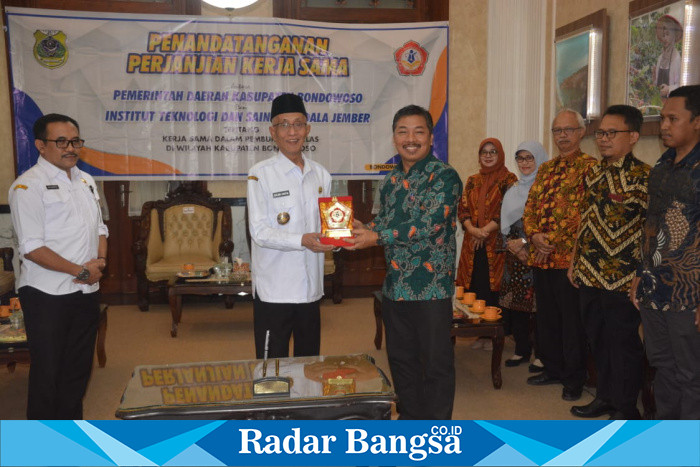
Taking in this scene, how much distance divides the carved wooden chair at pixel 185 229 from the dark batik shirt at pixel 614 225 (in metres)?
3.63

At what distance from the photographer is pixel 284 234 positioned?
2.50m

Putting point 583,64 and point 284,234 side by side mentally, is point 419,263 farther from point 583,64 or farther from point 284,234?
point 583,64

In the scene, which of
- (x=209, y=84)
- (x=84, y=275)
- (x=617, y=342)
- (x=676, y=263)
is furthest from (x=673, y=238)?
(x=209, y=84)

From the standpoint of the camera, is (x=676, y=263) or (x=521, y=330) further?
(x=521, y=330)

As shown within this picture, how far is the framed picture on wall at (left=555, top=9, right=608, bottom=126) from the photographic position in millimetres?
4250

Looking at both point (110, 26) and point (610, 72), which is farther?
point (110, 26)

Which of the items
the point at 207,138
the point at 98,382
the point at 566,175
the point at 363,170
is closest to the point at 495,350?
the point at 566,175

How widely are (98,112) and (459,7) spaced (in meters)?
3.80

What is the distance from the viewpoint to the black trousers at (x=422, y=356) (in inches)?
94.5

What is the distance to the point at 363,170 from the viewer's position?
20.1 ft

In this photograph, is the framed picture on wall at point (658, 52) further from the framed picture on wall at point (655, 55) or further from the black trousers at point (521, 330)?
the black trousers at point (521, 330)

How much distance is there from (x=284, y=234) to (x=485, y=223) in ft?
6.87

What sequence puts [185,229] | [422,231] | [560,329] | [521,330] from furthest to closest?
[185,229] → [521,330] → [560,329] → [422,231]

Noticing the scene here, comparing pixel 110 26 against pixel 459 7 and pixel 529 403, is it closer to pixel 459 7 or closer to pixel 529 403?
pixel 459 7
